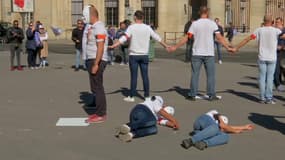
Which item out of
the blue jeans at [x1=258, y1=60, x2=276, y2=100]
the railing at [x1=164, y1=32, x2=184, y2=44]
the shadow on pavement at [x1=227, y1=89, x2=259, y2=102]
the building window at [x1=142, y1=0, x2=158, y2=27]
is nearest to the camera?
the blue jeans at [x1=258, y1=60, x2=276, y2=100]

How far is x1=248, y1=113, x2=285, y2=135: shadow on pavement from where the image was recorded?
8.82 metres

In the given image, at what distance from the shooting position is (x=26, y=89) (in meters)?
13.6

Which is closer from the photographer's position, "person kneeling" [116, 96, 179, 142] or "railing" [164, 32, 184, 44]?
"person kneeling" [116, 96, 179, 142]

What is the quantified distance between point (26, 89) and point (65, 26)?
36.8 m

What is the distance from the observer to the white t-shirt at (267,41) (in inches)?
439

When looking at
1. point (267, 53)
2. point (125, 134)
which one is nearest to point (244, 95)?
point (267, 53)

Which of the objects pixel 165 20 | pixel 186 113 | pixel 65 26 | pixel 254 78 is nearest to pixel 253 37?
pixel 186 113

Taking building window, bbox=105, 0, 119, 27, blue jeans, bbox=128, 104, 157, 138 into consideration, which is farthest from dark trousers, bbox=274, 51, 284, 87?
building window, bbox=105, 0, 119, 27

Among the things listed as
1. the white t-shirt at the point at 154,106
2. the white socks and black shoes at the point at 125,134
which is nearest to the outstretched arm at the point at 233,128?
the white t-shirt at the point at 154,106

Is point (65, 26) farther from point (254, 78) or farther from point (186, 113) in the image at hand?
point (186, 113)

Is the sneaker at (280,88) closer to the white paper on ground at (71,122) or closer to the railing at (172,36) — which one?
the white paper on ground at (71,122)

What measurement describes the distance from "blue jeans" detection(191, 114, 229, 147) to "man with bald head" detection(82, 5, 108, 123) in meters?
2.02

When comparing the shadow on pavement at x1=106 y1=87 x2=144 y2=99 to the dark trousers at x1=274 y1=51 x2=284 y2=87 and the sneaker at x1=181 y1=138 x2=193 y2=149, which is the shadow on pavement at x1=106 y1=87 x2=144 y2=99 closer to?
the dark trousers at x1=274 y1=51 x2=284 y2=87

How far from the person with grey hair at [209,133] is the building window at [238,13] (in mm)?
36597
